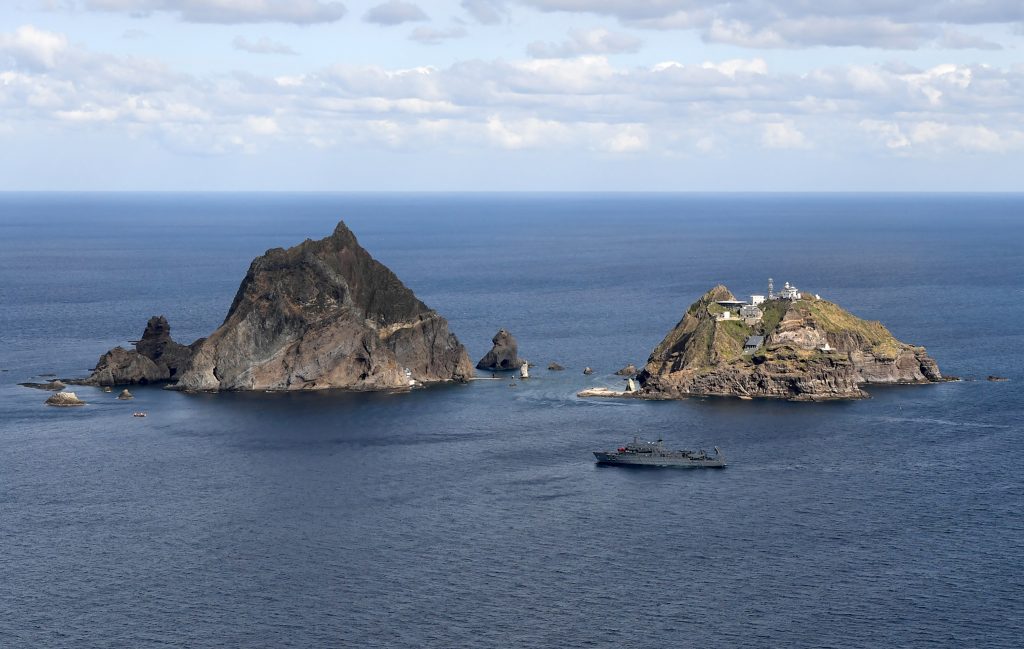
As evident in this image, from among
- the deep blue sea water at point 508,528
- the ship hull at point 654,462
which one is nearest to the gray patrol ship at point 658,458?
the ship hull at point 654,462

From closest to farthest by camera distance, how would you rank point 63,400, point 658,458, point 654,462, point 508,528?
point 508,528
point 654,462
point 658,458
point 63,400

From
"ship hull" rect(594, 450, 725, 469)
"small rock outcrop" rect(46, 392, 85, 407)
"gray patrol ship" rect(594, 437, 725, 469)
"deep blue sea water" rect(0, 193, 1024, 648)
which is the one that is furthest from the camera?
"small rock outcrop" rect(46, 392, 85, 407)

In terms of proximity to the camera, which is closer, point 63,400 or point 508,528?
point 508,528

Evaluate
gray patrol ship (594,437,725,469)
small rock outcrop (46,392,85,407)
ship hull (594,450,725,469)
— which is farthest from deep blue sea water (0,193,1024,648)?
small rock outcrop (46,392,85,407)

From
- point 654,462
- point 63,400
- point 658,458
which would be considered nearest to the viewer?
point 654,462

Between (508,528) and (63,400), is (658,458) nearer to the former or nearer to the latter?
(508,528)

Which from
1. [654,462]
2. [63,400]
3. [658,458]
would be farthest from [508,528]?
[63,400]

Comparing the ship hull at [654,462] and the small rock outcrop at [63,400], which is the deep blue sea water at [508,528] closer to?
the ship hull at [654,462]

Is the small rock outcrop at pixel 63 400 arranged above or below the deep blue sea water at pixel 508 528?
above

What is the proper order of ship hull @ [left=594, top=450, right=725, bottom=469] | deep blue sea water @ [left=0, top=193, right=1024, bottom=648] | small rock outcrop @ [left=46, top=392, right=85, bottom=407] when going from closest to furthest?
1. deep blue sea water @ [left=0, top=193, right=1024, bottom=648]
2. ship hull @ [left=594, top=450, right=725, bottom=469]
3. small rock outcrop @ [left=46, top=392, right=85, bottom=407]

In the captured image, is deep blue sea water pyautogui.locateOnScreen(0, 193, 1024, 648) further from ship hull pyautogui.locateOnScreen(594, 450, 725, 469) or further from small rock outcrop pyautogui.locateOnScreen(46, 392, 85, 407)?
small rock outcrop pyautogui.locateOnScreen(46, 392, 85, 407)
